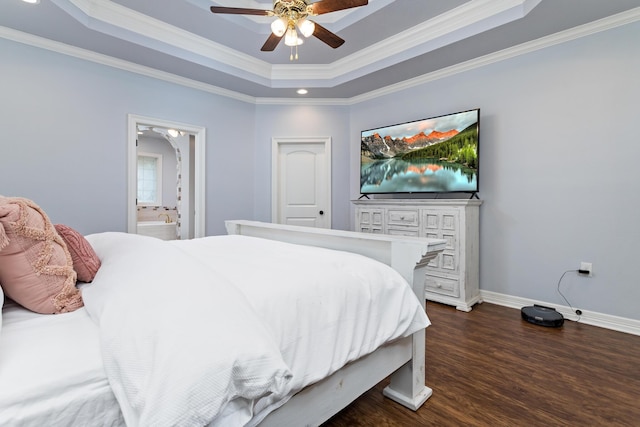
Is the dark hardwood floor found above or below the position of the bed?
below

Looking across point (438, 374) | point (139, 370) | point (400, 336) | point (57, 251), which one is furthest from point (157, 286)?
point (438, 374)

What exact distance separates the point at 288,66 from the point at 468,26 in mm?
2153

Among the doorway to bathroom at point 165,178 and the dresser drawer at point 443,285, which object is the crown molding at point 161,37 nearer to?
the doorway to bathroom at point 165,178

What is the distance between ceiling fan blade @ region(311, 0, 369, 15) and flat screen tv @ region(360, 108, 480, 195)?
1770 millimetres

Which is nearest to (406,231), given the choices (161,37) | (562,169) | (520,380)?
(562,169)

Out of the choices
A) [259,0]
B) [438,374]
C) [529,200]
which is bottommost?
[438,374]

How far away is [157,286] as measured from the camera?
858mm

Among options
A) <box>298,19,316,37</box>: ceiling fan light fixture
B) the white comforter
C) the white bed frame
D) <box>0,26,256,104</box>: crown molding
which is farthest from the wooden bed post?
<box>0,26,256,104</box>: crown molding

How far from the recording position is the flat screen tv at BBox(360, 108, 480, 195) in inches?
128

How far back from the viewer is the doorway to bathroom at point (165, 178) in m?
3.52

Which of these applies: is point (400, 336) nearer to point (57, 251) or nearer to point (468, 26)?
point (57, 251)

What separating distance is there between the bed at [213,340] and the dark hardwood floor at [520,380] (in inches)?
8.1

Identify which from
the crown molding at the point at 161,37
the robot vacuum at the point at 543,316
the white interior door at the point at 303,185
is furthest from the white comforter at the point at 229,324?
the white interior door at the point at 303,185

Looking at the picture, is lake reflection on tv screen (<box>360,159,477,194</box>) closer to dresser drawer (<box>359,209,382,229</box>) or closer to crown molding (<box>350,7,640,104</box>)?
dresser drawer (<box>359,209,382,229</box>)
